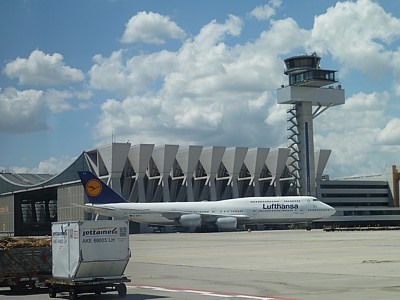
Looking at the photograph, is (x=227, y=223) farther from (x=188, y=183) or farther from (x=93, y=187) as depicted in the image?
(x=188, y=183)

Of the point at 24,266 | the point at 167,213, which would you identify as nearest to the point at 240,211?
the point at 167,213

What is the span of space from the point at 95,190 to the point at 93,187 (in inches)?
25.3

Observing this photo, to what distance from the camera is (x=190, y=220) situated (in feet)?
311

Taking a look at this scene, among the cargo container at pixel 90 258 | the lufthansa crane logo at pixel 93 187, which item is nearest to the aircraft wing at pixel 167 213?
the lufthansa crane logo at pixel 93 187

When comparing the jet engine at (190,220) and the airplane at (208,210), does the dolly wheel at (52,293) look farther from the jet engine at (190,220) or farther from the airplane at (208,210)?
the jet engine at (190,220)

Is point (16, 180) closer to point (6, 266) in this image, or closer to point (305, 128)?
point (305, 128)

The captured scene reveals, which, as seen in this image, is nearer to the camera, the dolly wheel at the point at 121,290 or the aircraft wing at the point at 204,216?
the dolly wheel at the point at 121,290

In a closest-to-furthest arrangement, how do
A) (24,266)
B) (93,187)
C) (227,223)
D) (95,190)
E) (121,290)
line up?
1. (121,290)
2. (24,266)
3. (93,187)
4. (95,190)
5. (227,223)

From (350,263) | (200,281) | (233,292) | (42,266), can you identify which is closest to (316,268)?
(350,263)

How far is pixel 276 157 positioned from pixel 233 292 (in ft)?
365

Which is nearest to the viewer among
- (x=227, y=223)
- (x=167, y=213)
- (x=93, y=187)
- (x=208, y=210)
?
(x=93, y=187)

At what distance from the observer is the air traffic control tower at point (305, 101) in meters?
121

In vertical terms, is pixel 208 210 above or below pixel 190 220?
above

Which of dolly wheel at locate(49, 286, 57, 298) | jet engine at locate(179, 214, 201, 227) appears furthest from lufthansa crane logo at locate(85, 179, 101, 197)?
dolly wheel at locate(49, 286, 57, 298)
